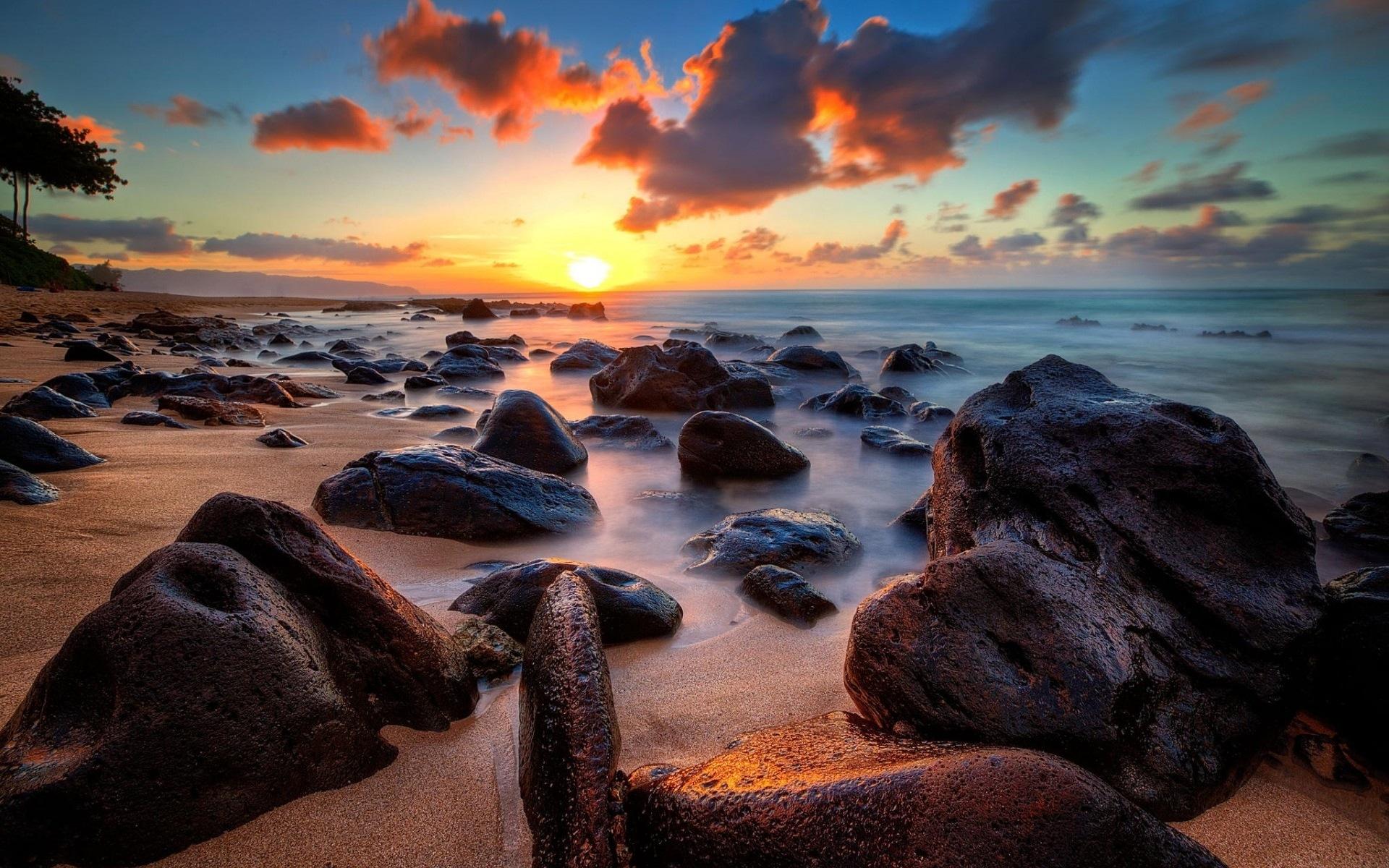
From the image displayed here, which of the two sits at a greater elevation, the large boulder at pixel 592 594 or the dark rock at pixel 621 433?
the dark rock at pixel 621 433

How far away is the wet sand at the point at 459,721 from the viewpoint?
174 cm

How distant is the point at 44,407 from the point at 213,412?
4.12 feet

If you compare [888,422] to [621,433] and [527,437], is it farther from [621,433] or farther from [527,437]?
[527,437]

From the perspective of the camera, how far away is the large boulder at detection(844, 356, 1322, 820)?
192 centimetres

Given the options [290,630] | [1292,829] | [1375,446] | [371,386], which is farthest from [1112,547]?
[371,386]

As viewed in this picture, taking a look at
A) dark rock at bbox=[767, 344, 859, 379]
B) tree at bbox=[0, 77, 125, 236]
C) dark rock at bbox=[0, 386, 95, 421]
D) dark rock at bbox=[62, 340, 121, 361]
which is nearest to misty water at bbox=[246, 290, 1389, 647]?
dark rock at bbox=[767, 344, 859, 379]

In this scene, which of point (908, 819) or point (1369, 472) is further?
point (1369, 472)

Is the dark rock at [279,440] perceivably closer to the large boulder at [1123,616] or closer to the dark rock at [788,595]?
the dark rock at [788,595]

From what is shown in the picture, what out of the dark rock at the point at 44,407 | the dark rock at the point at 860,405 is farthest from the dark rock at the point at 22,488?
the dark rock at the point at 860,405

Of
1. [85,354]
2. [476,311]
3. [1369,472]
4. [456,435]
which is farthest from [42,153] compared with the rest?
[1369,472]

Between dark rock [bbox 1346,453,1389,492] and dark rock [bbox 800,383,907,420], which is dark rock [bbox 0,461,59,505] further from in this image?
dark rock [bbox 1346,453,1389,492]

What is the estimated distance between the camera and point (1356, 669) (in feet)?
7.07

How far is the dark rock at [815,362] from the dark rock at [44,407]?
11585 millimetres

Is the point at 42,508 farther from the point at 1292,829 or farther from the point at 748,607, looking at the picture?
the point at 1292,829
